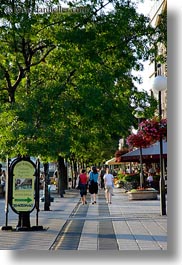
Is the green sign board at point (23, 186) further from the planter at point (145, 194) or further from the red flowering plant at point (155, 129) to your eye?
the planter at point (145, 194)

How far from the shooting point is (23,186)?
15.1 metres

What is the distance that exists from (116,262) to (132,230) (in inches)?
180

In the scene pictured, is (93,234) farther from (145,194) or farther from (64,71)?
(145,194)

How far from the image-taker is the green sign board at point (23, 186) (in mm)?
15016

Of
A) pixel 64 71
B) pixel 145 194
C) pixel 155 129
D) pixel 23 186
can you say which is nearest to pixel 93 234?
pixel 23 186

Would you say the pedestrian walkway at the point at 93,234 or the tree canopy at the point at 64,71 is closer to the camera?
the pedestrian walkway at the point at 93,234

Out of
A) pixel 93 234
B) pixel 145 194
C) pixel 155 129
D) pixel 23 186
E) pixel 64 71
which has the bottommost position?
pixel 93 234

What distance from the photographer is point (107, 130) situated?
1653 centimetres

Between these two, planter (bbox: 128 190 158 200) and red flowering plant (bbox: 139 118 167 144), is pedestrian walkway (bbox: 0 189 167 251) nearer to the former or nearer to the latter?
red flowering plant (bbox: 139 118 167 144)

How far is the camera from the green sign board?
15.0 meters

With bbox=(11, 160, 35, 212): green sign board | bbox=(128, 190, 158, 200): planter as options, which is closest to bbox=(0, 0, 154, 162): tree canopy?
bbox=(11, 160, 35, 212): green sign board

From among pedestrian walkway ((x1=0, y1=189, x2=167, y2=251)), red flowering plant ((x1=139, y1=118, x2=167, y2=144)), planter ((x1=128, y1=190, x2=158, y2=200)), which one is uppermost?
red flowering plant ((x1=139, y1=118, x2=167, y2=144))

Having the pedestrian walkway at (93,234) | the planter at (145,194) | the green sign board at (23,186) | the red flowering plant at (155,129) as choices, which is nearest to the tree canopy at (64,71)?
the green sign board at (23,186)

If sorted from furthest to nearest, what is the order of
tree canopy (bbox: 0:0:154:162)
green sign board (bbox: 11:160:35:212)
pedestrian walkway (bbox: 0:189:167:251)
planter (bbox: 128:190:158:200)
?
1. planter (bbox: 128:190:158:200)
2. green sign board (bbox: 11:160:35:212)
3. tree canopy (bbox: 0:0:154:162)
4. pedestrian walkway (bbox: 0:189:167:251)
